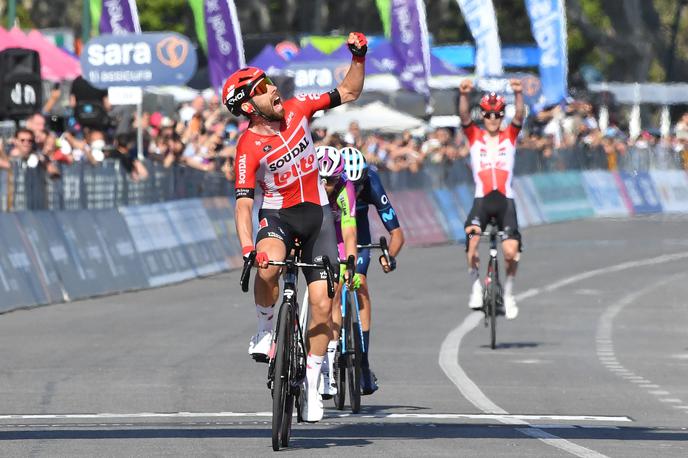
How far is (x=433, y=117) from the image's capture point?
5400 centimetres

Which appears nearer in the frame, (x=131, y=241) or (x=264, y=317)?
(x=264, y=317)

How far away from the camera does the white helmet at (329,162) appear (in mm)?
12711

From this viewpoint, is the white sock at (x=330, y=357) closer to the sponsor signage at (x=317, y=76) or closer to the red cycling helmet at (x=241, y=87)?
the red cycling helmet at (x=241, y=87)

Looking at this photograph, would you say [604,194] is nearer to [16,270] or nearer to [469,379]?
[16,270]

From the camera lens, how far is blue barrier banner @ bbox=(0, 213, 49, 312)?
21156mm

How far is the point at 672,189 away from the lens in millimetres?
53344

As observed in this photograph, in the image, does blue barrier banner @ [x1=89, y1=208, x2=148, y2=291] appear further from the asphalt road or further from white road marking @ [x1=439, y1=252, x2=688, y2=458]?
white road marking @ [x1=439, y1=252, x2=688, y2=458]

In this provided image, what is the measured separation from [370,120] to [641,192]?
28.1 ft

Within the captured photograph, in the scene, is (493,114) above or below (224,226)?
above

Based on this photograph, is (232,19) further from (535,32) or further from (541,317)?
(541,317)

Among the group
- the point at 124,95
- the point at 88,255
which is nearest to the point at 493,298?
the point at 88,255

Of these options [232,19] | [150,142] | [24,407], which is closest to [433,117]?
[232,19]

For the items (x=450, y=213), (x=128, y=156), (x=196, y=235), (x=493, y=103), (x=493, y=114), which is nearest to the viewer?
(x=493, y=103)

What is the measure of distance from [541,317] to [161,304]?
420 centimetres
